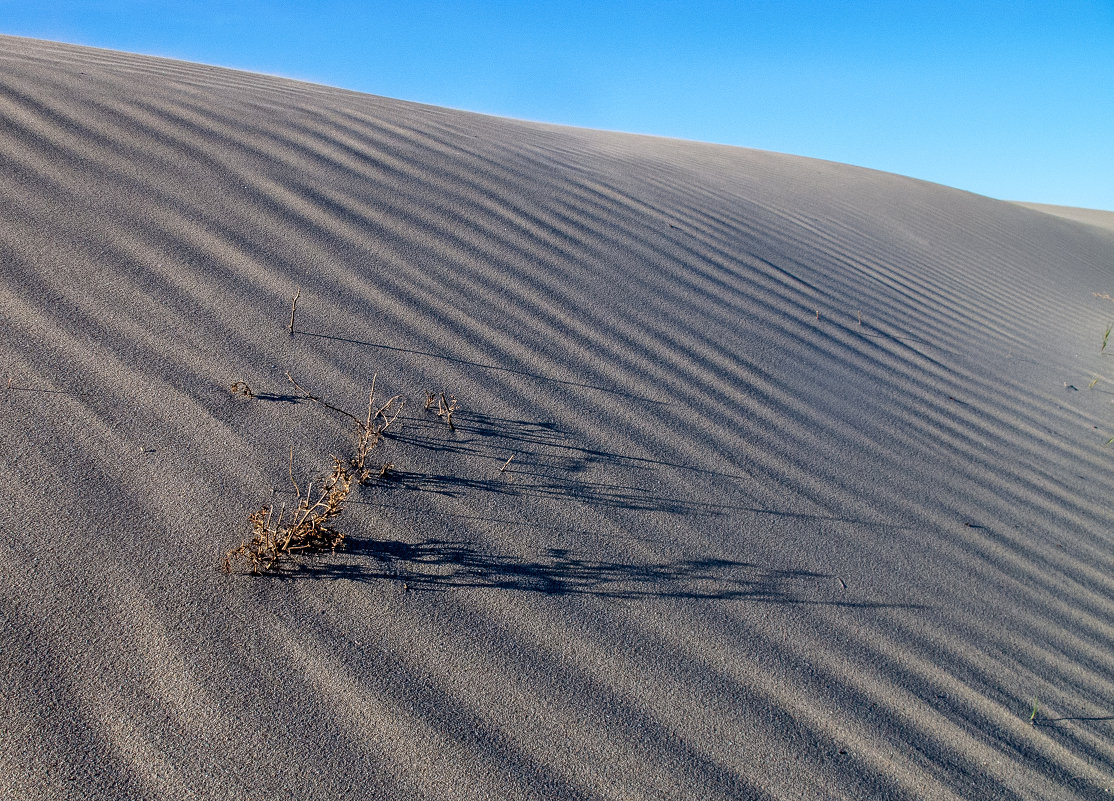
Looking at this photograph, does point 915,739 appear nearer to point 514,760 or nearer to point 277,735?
point 514,760

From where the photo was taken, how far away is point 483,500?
2.03m

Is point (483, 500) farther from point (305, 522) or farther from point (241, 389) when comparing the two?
point (241, 389)

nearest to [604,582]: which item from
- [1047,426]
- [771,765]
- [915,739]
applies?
[771,765]

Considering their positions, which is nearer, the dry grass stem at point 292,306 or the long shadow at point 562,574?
the long shadow at point 562,574

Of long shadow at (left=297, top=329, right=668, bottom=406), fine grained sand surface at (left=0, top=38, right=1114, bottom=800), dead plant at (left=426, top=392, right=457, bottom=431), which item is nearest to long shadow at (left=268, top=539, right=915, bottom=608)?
fine grained sand surface at (left=0, top=38, right=1114, bottom=800)

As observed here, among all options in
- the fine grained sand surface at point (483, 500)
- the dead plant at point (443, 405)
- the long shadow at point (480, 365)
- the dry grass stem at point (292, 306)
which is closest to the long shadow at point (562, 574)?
the fine grained sand surface at point (483, 500)

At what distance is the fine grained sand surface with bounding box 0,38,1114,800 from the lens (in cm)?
142

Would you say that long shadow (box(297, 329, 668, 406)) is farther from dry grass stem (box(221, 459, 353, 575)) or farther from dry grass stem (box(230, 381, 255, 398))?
dry grass stem (box(221, 459, 353, 575))

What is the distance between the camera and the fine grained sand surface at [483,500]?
142 cm

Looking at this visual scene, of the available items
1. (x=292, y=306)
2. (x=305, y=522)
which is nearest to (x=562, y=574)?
(x=305, y=522)

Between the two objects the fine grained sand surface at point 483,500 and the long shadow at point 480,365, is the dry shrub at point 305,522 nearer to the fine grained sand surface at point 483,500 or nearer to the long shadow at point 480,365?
the fine grained sand surface at point 483,500

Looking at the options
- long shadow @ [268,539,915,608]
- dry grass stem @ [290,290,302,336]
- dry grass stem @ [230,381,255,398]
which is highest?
dry grass stem @ [290,290,302,336]

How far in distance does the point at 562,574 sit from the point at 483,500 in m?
0.32

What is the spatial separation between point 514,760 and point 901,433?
7.85 feet
